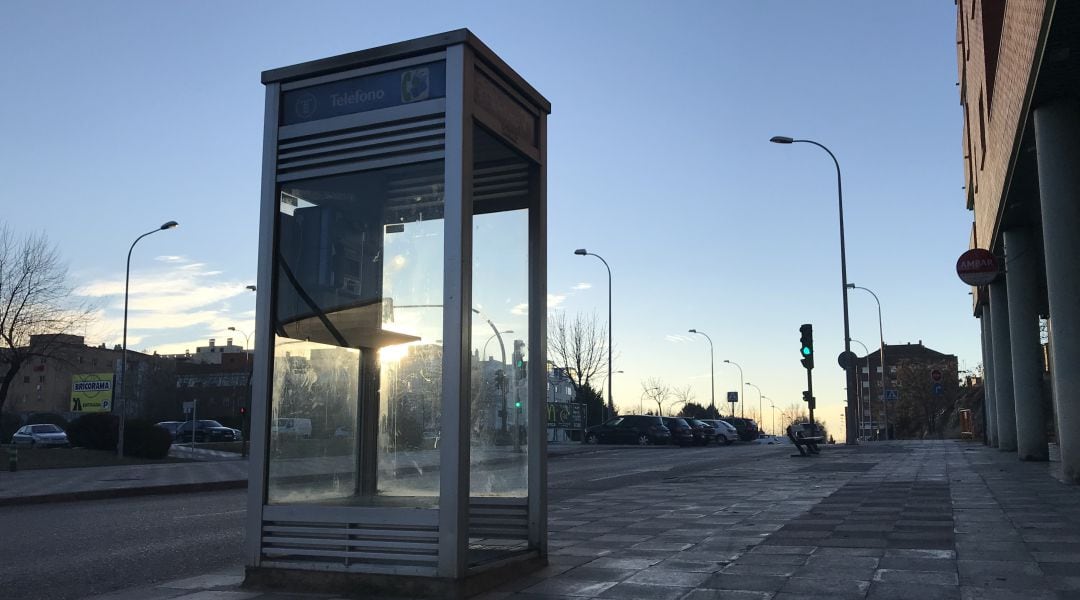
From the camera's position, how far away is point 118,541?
9.55 metres

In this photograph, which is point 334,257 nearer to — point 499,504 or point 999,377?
point 499,504

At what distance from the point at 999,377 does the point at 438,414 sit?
2196 centimetres

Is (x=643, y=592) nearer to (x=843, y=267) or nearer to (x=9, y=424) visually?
(x=843, y=267)

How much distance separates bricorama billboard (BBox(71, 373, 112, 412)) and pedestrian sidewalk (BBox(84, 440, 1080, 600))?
27625 millimetres

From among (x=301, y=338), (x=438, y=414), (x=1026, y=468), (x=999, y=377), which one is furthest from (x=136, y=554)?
Result: (x=999, y=377)

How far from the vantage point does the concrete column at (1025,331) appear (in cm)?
1802

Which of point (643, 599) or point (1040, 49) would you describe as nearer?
point (643, 599)

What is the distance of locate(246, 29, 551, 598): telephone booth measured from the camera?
5395 mm

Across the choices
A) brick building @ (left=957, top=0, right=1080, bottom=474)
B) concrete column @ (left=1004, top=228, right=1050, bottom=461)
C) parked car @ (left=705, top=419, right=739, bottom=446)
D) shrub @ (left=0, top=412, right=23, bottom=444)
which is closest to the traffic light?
brick building @ (left=957, top=0, right=1080, bottom=474)

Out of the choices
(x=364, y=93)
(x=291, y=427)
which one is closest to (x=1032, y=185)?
(x=364, y=93)

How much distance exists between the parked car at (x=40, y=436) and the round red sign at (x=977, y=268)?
4178 cm

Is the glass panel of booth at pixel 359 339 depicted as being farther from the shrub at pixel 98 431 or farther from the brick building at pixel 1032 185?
the shrub at pixel 98 431

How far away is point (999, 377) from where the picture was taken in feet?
77.2

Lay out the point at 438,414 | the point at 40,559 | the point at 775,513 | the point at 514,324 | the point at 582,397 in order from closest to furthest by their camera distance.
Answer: the point at 438,414 < the point at 514,324 < the point at 40,559 < the point at 775,513 < the point at 582,397
